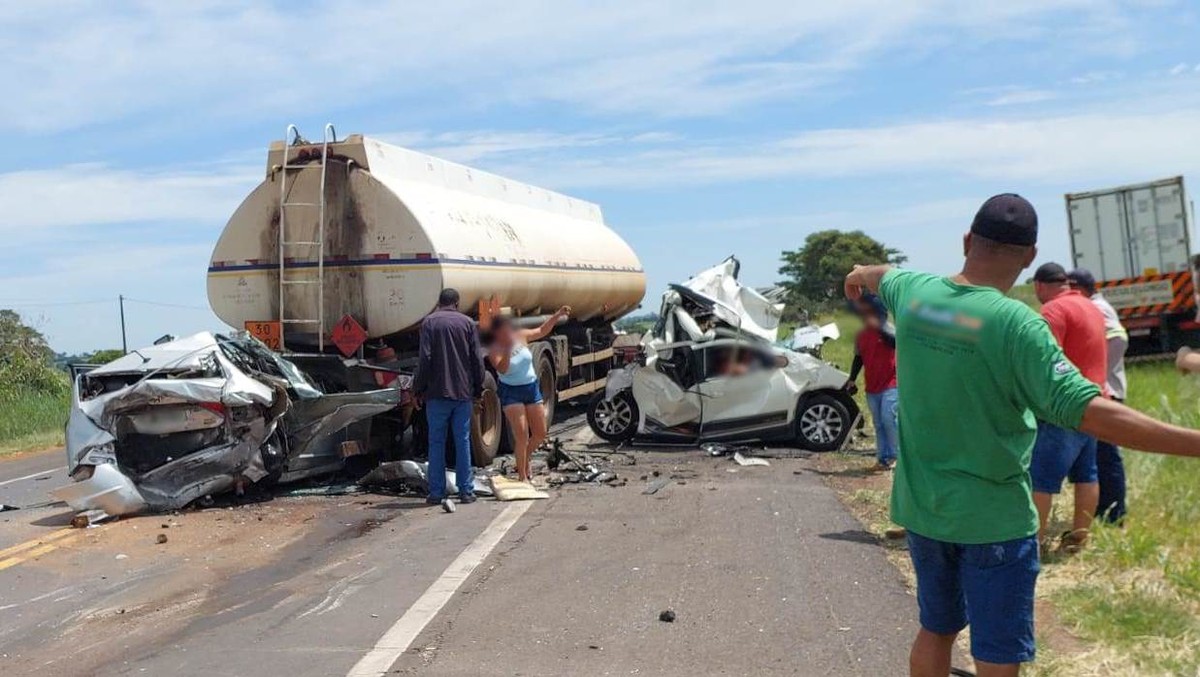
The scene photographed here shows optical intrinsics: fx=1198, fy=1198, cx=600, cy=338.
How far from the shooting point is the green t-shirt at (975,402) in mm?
3557

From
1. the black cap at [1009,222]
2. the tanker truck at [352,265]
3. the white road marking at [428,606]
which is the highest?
the tanker truck at [352,265]

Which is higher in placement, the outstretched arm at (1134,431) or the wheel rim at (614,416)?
the outstretched arm at (1134,431)

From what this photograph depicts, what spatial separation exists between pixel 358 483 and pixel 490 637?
19.0 feet

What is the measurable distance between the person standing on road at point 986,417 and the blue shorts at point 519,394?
830 centimetres

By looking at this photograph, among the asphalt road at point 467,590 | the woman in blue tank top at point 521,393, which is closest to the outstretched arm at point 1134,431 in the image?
the asphalt road at point 467,590

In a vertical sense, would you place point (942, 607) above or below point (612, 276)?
below

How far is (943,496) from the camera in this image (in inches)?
148

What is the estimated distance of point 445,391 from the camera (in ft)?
35.0

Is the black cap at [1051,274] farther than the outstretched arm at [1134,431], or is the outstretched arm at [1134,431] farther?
the black cap at [1051,274]

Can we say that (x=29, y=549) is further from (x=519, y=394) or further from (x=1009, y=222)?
(x=1009, y=222)

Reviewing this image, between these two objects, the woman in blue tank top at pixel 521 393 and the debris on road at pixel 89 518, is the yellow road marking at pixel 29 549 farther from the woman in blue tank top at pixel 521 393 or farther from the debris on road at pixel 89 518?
the woman in blue tank top at pixel 521 393

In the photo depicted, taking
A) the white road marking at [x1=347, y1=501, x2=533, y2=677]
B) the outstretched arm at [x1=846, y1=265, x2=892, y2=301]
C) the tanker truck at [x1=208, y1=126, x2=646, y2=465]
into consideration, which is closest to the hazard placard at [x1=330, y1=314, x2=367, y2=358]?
the tanker truck at [x1=208, y1=126, x2=646, y2=465]

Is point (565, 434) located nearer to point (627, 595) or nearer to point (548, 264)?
point (548, 264)

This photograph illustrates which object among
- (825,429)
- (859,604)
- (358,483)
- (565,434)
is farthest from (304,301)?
(859,604)
